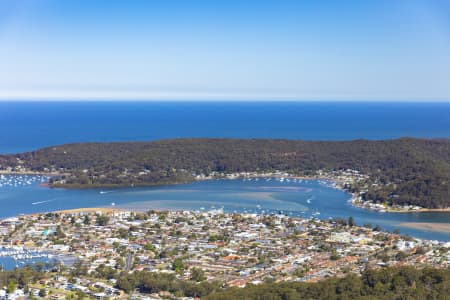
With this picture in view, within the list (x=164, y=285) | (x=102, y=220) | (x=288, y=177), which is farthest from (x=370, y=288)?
(x=288, y=177)

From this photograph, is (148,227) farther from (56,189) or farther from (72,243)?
(56,189)

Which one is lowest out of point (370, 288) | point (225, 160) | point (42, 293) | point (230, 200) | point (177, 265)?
point (230, 200)

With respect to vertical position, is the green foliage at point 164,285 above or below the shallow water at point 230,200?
above

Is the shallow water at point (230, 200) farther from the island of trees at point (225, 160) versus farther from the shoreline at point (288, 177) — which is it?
the island of trees at point (225, 160)

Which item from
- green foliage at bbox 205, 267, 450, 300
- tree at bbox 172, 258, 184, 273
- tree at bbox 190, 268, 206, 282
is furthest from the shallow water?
tree at bbox 190, 268, 206, 282

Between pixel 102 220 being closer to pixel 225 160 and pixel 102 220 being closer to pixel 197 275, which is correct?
pixel 197 275

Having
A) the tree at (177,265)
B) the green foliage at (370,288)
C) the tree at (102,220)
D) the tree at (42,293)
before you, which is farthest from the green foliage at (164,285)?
the tree at (102,220)

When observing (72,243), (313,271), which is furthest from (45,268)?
(313,271)

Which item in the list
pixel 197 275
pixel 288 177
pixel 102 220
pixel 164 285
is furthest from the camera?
pixel 288 177
